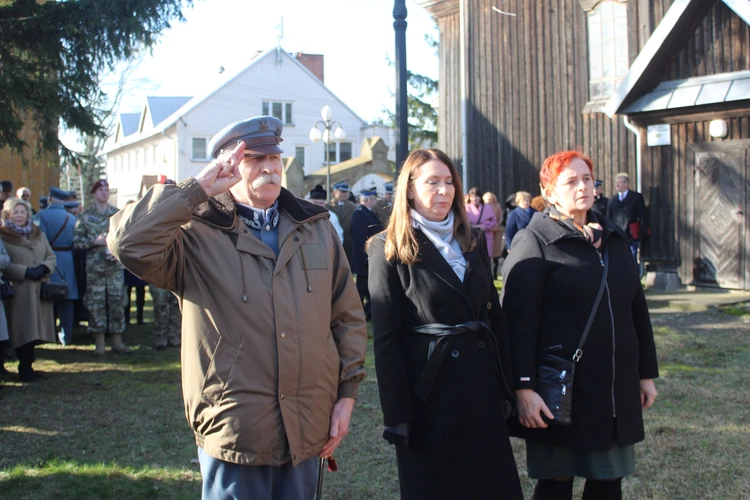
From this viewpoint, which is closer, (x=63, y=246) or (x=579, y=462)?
(x=579, y=462)

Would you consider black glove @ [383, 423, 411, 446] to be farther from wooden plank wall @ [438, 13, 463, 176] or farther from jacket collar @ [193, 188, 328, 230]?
wooden plank wall @ [438, 13, 463, 176]

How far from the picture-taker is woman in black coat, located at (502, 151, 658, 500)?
3.41 metres

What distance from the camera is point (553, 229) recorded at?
11.7 feet

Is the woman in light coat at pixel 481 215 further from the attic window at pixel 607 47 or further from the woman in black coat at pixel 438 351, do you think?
the woman in black coat at pixel 438 351

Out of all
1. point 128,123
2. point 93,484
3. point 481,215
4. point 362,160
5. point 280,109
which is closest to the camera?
point 93,484

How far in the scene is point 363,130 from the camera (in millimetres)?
43469

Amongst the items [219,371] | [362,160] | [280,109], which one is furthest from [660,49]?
[280,109]

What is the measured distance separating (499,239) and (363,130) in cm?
3051

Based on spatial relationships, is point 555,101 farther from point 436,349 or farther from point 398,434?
point 398,434

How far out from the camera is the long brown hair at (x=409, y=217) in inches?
135

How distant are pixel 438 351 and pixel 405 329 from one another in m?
0.22

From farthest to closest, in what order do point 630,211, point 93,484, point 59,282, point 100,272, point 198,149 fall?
point 198,149 < point 630,211 < point 100,272 < point 59,282 < point 93,484

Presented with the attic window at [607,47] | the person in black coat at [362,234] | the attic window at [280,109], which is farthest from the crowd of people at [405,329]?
the attic window at [280,109]

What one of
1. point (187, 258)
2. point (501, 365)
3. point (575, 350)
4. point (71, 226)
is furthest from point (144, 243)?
point (71, 226)
